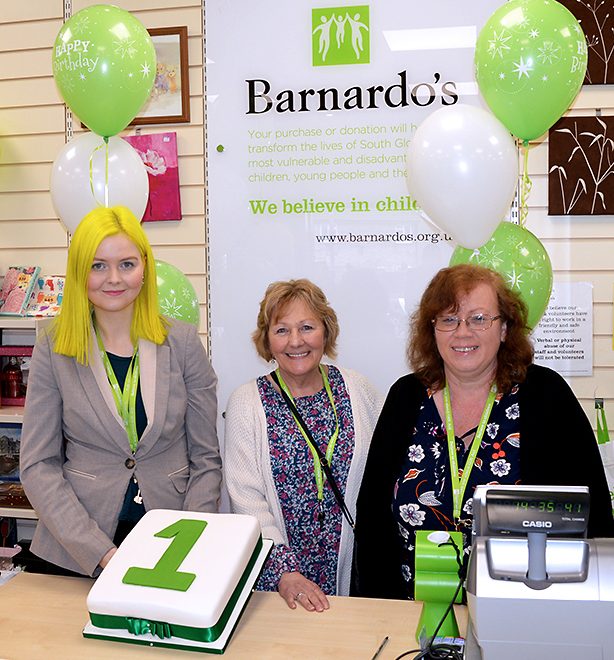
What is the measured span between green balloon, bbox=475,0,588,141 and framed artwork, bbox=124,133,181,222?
5.46 ft

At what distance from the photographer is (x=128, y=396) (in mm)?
2188

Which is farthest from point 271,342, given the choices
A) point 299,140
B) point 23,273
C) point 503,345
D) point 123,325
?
point 23,273

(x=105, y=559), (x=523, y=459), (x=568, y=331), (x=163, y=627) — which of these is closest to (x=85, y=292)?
(x=105, y=559)

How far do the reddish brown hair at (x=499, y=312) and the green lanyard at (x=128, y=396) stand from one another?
0.86m

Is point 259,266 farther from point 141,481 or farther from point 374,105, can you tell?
point 141,481

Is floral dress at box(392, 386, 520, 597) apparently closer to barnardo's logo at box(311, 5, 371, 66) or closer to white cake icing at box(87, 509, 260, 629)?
white cake icing at box(87, 509, 260, 629)

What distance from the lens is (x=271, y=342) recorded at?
99.3 inches

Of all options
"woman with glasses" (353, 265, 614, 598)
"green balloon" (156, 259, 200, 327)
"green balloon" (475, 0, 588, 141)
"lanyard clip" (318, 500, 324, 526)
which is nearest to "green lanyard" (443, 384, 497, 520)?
"woman with glasses" (353, 265, 614, 598)

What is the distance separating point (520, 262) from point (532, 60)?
0.62m

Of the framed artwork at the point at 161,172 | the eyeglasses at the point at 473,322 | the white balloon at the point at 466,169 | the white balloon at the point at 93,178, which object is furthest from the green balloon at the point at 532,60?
the framed artwork at the point at 161,172

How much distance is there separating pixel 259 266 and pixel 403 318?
705 mm

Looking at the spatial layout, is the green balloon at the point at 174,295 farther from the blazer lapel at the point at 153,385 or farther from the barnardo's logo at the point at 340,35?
the barnardo's logo at the point at 340,35

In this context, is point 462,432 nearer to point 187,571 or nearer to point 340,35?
point 187,571

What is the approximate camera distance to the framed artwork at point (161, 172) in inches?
143
